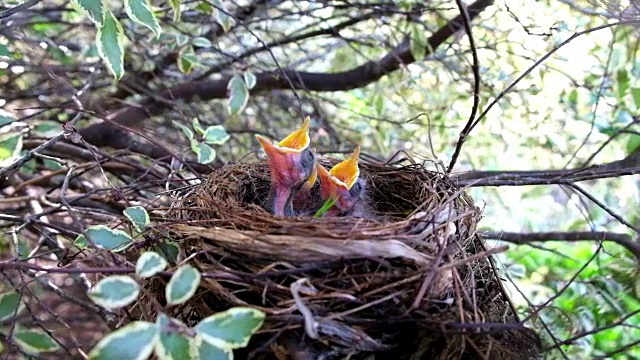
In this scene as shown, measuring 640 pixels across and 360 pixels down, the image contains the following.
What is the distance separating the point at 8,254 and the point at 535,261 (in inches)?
67.1

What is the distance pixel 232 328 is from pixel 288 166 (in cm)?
45

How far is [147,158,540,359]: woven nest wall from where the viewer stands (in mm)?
639

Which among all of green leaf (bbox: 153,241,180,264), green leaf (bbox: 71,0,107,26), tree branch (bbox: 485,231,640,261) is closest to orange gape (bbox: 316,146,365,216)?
green leaf (bbox: 153,241,180,264)

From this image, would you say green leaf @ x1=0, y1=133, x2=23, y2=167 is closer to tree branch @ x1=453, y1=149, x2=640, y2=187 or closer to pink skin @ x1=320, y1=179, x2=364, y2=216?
pink skin @ x1=320, y1=179, x2=364, y2=216

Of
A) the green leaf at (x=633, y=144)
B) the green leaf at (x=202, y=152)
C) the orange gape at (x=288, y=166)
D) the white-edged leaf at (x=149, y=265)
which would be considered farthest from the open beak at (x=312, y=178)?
the green leaf at (x=633, y=144)

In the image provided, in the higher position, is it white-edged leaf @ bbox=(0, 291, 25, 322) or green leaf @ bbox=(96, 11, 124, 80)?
green leaf @ bbox=(96, 11, 124, 80)

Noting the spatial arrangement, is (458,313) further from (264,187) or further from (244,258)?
(264,187)

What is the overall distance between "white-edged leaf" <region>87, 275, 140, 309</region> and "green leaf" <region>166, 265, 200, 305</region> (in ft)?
0.12

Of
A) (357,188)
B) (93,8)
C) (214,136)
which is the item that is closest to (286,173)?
(357,188)

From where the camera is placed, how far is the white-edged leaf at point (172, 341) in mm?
566

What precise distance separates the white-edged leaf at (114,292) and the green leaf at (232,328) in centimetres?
8

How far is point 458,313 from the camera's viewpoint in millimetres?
645

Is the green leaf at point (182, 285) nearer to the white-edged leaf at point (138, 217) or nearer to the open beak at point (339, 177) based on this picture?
the white-edged leaf at point (138, 217)

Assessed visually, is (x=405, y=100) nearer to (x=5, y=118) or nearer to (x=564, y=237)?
(x=564, y=237)
